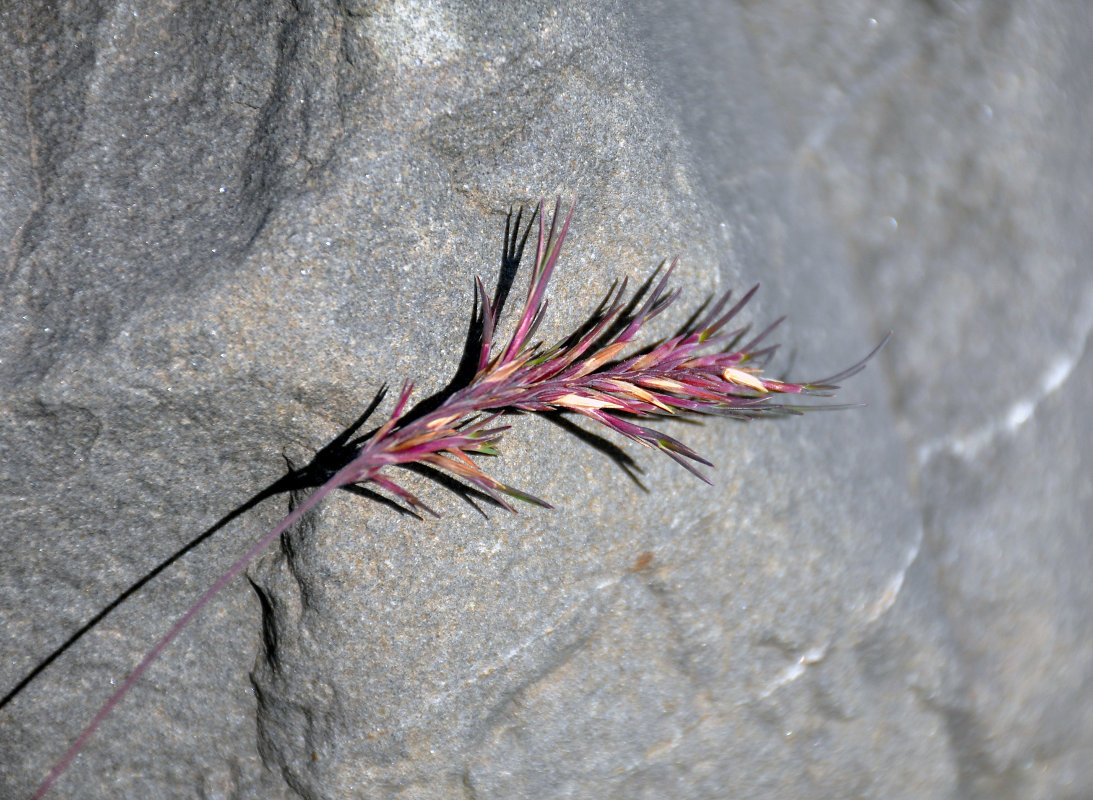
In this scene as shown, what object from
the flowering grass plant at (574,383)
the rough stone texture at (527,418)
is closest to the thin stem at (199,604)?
the flowering grass plant at (574,383)

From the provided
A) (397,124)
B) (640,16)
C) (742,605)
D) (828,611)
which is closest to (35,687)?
(397,124)

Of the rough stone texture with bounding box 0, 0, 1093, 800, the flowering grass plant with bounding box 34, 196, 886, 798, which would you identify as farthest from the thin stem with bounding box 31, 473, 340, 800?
the rough stone texture with bounding box 0, 0, 1093, 800

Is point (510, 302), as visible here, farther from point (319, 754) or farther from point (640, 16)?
point (319, 754)

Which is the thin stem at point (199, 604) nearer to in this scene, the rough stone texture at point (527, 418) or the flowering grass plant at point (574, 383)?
the flowering grass plant at point (574, 383)

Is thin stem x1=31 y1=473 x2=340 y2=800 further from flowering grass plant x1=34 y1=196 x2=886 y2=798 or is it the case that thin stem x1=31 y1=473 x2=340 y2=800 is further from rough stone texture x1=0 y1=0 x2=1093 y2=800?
rough stone texture x1=0 y1=0 x2=1093 y2=800

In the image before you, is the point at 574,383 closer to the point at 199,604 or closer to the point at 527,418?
the point at 527,418
